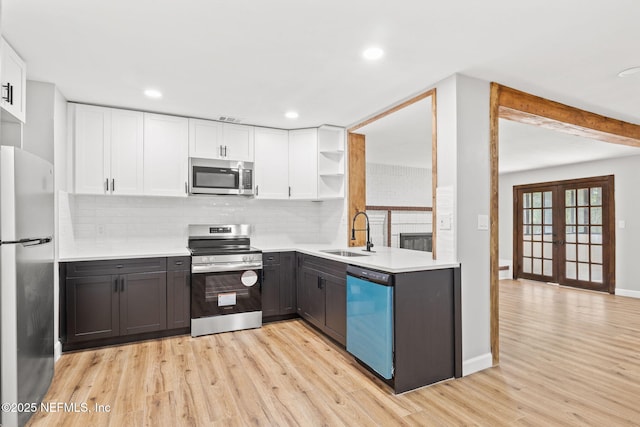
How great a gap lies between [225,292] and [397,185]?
14.1ft

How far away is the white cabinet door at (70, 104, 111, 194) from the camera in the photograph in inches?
139

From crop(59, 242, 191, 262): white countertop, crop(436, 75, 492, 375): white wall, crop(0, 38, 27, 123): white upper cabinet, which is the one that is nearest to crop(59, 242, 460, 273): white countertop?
crop(59, 242, 191, 262): white countertop

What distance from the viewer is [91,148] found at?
3.60 metres

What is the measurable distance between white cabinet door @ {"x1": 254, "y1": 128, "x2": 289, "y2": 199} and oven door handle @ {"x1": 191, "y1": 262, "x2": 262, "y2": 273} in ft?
3.07

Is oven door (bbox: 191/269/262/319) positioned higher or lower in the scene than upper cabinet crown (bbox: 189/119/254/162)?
lower

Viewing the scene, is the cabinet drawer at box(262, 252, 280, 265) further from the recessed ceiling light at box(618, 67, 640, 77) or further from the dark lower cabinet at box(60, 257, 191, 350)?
the recessed ceiling light at box(618, 67, 640, 77)

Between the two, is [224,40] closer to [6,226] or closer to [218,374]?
[6,226]

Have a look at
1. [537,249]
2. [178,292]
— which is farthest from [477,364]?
[537,249]

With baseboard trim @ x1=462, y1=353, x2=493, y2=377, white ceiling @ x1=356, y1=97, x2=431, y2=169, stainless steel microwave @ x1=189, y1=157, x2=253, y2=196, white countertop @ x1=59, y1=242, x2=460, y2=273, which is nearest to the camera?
white countertop @ x1=59, y1=242, x2=460, y2=273

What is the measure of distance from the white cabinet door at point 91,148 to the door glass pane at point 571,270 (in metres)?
7.94

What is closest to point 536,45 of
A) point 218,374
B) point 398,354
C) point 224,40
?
point 224,40

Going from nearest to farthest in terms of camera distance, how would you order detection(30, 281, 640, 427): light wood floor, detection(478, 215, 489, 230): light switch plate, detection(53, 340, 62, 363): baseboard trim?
detection(30, 281, 640, 427): light wood floor
detection(478, 215, 489, 230): light switch plate
detection(53, 340, 62, 363): baseboard trim

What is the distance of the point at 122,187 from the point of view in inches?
147

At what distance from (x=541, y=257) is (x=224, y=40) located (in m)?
7.58
